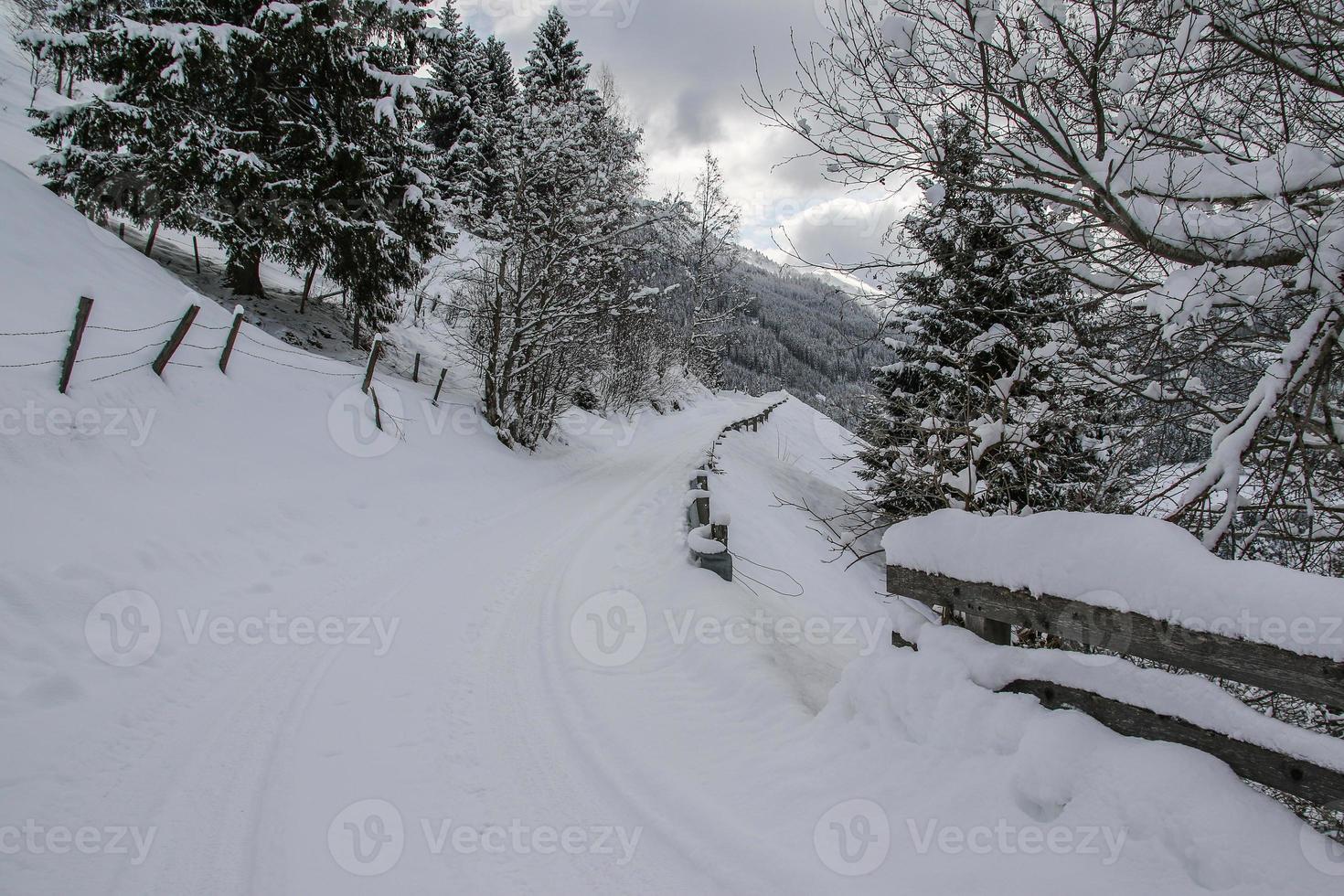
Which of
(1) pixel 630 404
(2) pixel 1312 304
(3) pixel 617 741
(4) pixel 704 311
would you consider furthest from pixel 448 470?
(4) pixel 704 311

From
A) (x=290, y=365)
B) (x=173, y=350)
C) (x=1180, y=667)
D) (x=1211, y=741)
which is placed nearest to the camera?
(x=1211, y=741)

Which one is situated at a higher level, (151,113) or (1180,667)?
(151,113)

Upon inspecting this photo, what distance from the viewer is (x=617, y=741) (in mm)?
3840

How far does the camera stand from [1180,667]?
238 centimetres

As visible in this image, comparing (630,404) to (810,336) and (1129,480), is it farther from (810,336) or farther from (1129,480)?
(810,336)

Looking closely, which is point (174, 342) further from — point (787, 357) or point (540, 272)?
point (787, 357)

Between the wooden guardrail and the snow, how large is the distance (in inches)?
1.8

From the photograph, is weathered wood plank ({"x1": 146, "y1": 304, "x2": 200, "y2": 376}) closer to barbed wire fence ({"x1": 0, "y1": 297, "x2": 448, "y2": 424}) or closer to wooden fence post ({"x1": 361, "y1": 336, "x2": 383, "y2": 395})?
barbed wire fence ({"x1": 0, "y1": 297, "x2": 448, "y2": 424})

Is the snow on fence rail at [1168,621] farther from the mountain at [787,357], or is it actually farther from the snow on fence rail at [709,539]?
the mountain at [787,357]

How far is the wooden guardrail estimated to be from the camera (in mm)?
1970

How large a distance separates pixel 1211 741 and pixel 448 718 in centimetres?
412

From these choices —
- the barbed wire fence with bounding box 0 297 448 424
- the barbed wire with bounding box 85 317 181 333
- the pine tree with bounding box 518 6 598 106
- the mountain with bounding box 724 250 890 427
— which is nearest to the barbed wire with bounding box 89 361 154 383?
the barbed wire fence with bounding box 0 297 448 424

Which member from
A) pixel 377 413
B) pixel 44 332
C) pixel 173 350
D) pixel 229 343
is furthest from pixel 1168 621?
pixel 377 413

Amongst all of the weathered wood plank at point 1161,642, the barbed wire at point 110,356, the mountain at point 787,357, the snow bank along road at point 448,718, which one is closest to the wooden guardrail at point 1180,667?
the weathered wood plank at point 1161,642
